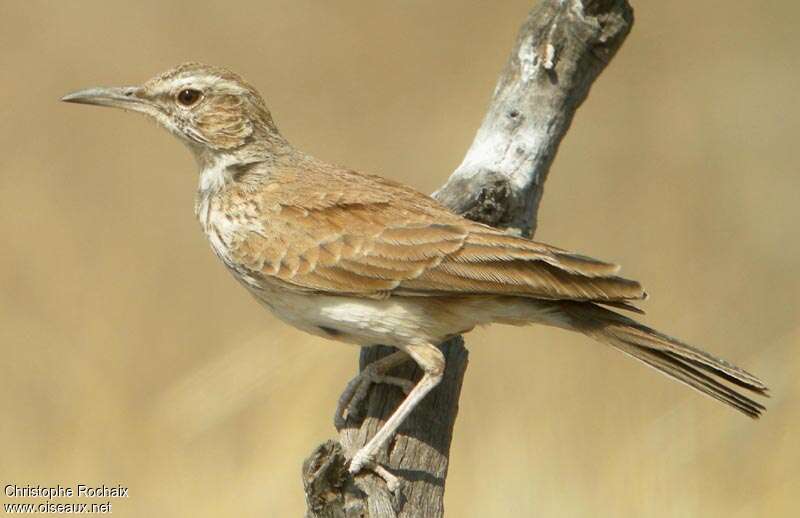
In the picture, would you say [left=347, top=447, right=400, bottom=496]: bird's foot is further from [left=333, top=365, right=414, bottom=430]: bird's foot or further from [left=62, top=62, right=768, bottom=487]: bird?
[left=333, top=365, right=414, bottom=430]: bird's foot

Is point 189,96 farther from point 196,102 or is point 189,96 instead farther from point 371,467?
point 371,467

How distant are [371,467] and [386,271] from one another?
975mm

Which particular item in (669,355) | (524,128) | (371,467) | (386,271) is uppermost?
(524,128)

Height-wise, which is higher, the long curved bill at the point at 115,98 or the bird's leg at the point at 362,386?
the long curved bill at the point at 115,98

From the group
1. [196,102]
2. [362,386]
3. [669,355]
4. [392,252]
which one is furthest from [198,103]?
[669,355]

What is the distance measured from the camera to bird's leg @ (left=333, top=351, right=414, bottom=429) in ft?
22.8

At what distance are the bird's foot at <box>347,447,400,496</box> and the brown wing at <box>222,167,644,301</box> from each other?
817 millimetres

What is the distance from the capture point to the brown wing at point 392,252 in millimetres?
6672

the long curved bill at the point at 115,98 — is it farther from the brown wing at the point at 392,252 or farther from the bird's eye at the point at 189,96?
the brown wing at the point at 392,252

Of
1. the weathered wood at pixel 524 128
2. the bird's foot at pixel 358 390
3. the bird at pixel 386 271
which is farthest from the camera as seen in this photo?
the weathered wood at pixel 524 128

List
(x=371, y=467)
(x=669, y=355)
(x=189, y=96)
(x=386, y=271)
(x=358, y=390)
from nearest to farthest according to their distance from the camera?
(x=371, y=467) < (x=669, y=355) < (x=386, y=271) < (x=358, y=390) < (x=189, y=96)

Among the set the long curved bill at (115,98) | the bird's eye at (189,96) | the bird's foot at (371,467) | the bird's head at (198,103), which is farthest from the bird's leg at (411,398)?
the long curved bill at (115,98)

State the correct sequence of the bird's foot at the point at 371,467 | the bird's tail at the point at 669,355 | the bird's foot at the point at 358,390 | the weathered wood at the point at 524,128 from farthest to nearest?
the weathered wood at the point at 524,128, the bird's foot at the point at 358,390, the bird's tail at the point at 669,355, the bird's foot at the point at 371,467

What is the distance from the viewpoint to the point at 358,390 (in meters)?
6.98
